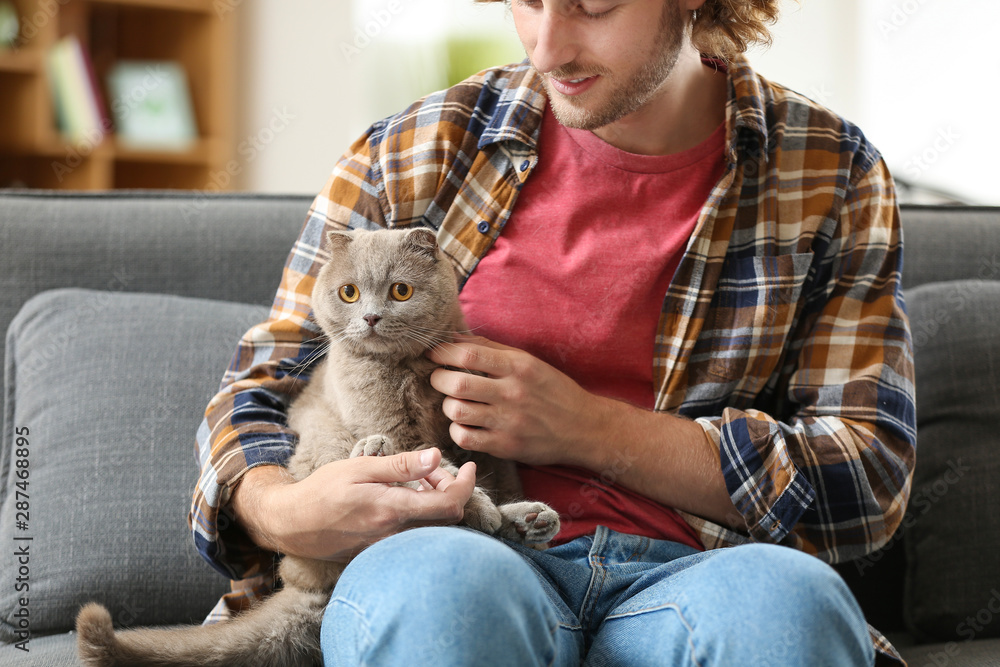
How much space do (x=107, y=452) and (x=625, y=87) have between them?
957 mm

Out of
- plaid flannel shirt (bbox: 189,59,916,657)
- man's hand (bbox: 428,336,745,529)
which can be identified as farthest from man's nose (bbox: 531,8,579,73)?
man's hand (bbox: 428,336,745,529)

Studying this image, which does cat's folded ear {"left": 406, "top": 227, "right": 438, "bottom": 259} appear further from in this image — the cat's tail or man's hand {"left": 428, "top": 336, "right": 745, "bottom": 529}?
the cat's tail

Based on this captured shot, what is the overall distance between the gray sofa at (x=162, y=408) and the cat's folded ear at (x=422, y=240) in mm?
521

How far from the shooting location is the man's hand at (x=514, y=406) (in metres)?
0.99

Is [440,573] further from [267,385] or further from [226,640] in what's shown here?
[267,385]

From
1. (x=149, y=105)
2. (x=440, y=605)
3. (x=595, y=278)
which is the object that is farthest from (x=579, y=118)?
(x=149, y=105)

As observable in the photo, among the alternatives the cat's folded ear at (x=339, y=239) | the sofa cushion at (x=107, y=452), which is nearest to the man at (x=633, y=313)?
the cat's folded ear at (x=339, y=239)

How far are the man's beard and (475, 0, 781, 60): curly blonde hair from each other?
8cm

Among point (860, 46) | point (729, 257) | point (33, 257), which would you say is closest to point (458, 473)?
point (729, 257)

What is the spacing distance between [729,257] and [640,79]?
28 centimetres

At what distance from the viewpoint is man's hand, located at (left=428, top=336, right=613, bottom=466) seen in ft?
3.25

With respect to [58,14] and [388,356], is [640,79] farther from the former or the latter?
[58,14]

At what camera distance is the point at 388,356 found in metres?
1.03

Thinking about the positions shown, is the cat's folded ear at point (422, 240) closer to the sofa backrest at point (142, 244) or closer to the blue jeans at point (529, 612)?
the blue jeans at point (529, 612)
